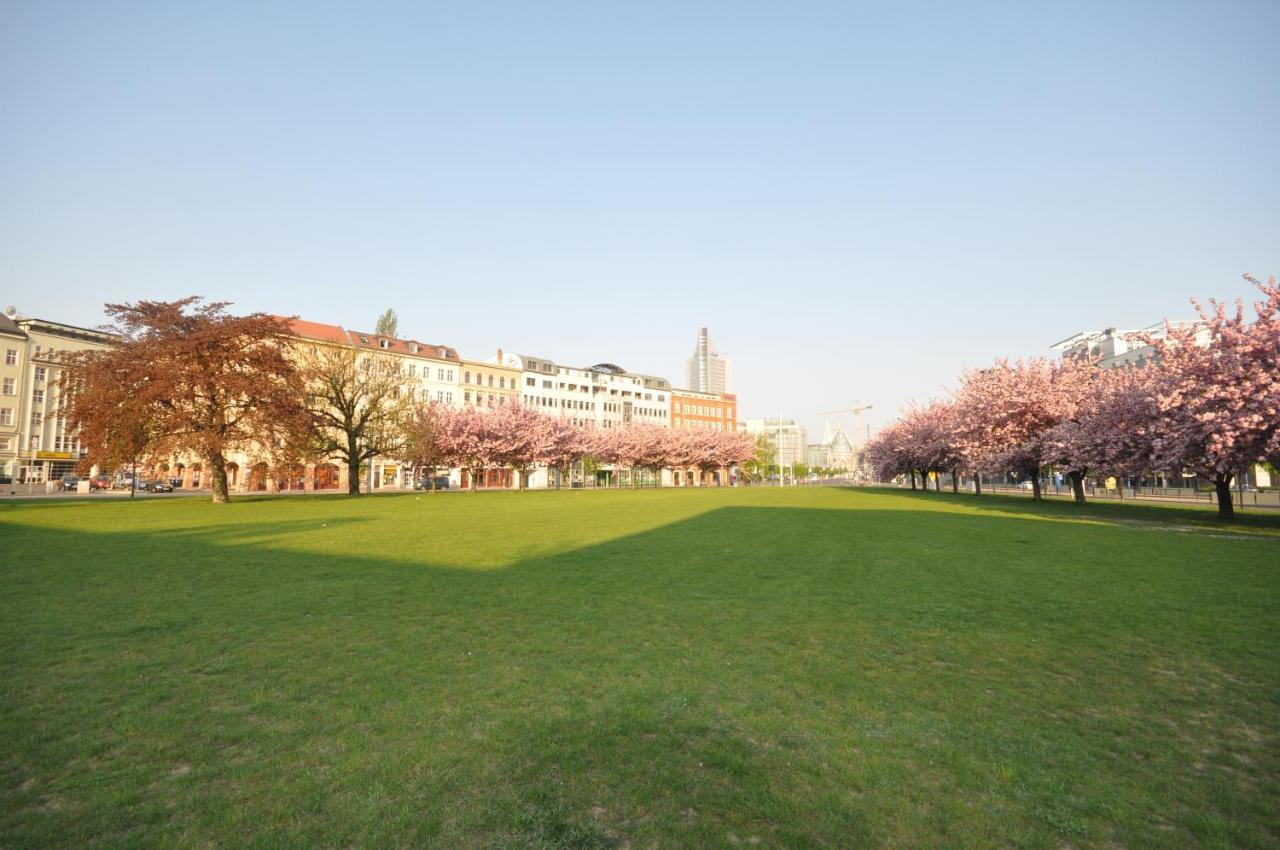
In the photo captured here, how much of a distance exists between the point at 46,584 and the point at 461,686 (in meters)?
10.5

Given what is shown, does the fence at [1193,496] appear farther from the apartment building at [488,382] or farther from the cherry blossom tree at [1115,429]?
the apartment building at [488,382]

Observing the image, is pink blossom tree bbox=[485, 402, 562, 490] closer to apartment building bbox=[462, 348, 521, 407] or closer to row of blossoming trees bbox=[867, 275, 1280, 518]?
apartment building bbox=[462, 348, 521, 407]

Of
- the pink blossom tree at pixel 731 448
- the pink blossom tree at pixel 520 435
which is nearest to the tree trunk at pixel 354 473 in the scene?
the pink blossom tree at pixel 520 435

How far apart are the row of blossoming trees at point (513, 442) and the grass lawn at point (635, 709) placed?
155 ft

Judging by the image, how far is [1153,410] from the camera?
2694 cm

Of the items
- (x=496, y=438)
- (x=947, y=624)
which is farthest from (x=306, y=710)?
(x=496, y=438)

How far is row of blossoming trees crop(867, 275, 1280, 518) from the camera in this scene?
2286cm

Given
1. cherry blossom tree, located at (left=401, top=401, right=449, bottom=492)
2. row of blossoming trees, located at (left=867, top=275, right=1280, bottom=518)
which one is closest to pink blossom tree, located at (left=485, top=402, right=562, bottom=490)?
cherry blossom tree, located at (left=401, top=401, right=449, bottom=492)

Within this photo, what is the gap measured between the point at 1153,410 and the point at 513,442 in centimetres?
5807

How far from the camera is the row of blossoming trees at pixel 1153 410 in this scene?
22.9 m

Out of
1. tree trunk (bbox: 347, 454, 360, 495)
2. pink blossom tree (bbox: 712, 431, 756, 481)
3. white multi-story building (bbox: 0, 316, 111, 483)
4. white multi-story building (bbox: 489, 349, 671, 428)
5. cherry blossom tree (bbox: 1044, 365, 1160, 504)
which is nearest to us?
cherry blossom tree (bbox: 1044, 365, 1160, 504)

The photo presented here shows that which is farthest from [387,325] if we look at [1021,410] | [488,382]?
[1021,410]

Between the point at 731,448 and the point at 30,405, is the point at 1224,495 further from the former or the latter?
the point at 30,405

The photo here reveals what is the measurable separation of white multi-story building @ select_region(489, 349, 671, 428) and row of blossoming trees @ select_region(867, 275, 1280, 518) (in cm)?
7335
